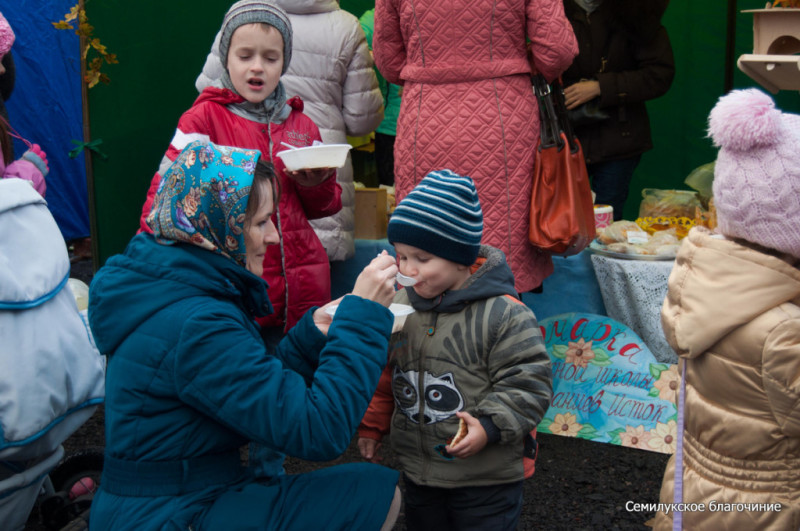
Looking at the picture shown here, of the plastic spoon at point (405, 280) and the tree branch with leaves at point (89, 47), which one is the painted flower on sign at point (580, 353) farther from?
the tree branch with leaves at point (89, 47)

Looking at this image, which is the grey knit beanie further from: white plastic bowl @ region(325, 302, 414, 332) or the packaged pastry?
the packaged pastry

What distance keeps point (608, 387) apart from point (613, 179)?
121 centimetres

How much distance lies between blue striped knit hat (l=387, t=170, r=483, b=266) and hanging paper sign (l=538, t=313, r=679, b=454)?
1.76 m

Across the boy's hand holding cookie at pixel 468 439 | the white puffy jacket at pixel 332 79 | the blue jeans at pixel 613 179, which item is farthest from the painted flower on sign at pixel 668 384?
the boy's hand holding cookie at pixel 468 439

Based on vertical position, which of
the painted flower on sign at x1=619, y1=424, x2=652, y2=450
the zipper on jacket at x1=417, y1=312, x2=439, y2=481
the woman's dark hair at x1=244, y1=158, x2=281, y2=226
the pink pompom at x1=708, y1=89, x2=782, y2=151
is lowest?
the painted flower on sign at x1=619, y1=424, x2=652, y2=450

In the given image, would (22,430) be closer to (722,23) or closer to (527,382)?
(527,382)

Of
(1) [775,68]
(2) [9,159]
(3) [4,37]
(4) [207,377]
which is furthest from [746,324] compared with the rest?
(3) [4,37]

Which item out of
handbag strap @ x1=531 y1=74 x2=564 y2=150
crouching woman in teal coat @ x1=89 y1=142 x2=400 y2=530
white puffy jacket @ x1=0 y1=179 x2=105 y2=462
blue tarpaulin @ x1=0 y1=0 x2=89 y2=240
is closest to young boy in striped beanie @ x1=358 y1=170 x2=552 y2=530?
crouching woman in teal coat @ x1=89 y1=142 x2=400 y2=530

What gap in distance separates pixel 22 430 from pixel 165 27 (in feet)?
10.2

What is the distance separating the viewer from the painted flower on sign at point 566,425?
3.73 metres

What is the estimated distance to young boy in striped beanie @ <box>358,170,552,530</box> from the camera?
2.19 m

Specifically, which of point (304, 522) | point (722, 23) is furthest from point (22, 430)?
point (722, 23)

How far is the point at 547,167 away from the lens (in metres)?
3.42

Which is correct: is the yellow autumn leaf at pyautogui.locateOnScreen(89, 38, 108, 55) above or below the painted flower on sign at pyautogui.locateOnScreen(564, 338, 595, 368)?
above
